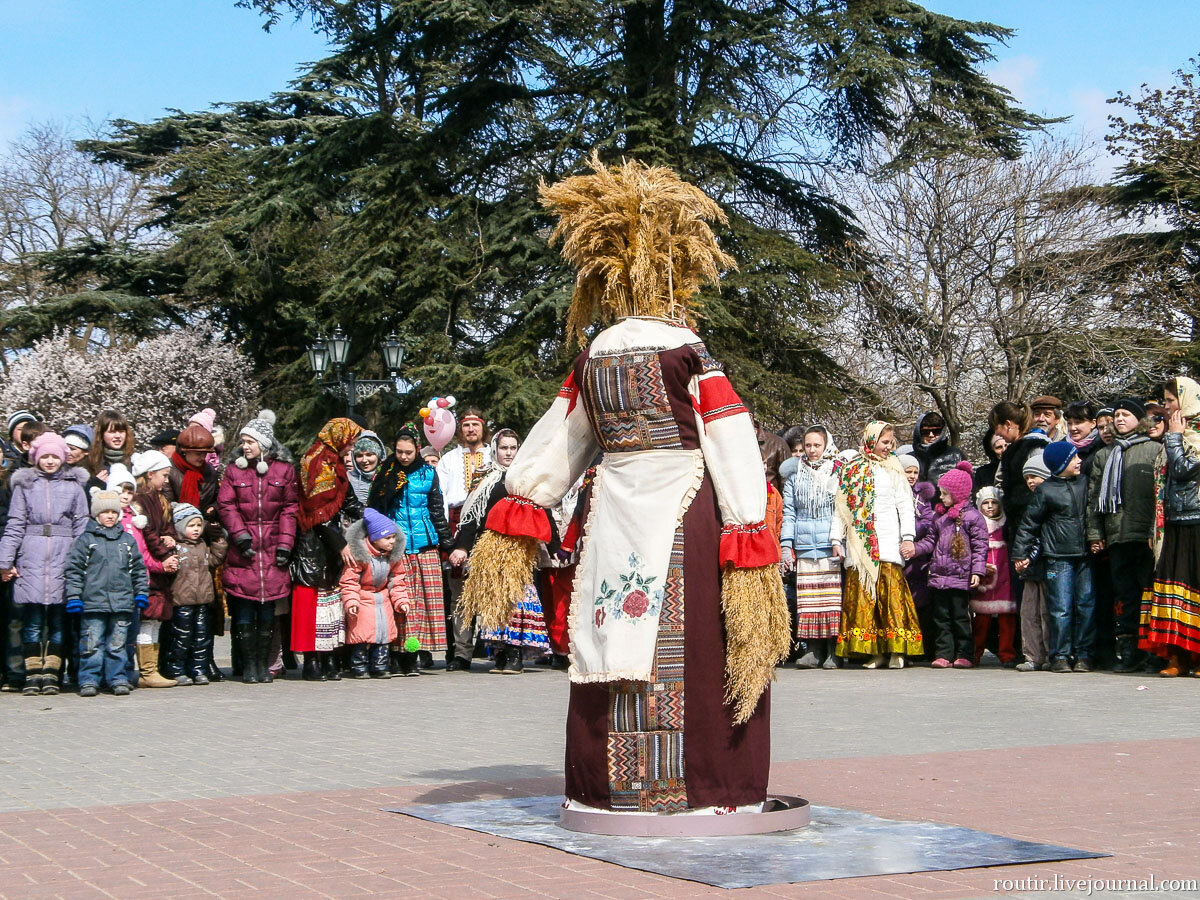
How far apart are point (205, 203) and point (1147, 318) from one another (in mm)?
22096

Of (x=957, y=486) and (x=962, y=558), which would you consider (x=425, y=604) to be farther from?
(x=957, y=486)

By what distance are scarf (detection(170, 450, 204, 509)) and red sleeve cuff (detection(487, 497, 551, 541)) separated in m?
6.98

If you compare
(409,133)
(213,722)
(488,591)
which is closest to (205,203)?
(409,133)

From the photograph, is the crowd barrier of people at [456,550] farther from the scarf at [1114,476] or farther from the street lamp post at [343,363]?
the street lamp post at [343,363]

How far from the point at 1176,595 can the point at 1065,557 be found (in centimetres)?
104

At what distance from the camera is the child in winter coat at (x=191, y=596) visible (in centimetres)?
1220

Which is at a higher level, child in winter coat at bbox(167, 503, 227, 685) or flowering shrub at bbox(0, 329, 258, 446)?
flowering shrub at bbox(0, 329, 258, 446)

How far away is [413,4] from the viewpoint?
27203 millimetres

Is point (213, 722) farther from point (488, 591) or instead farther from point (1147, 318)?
point (1147, 318)

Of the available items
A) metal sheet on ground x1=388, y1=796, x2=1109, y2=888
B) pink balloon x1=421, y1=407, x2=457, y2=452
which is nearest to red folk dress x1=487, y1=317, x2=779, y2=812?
metal sheet on ground x1=388, y1=796, x2=1109, y2=888

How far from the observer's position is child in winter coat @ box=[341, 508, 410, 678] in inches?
493

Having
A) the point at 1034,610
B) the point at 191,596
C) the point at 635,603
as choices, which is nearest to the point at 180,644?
the point at 191,596

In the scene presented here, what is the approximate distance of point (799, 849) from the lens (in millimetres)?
5449

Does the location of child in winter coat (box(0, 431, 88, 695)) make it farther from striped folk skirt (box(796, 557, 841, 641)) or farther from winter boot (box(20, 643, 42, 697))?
striped folk skirt (box(796, 557, 841, 641))
